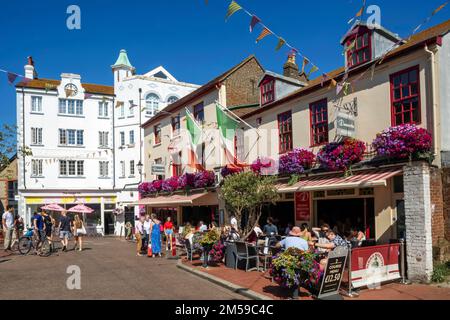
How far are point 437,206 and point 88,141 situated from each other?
30.4 m

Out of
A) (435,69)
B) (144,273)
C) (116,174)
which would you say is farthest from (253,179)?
(116,174)

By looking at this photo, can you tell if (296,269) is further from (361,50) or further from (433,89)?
(361,50)

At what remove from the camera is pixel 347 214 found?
13859mm

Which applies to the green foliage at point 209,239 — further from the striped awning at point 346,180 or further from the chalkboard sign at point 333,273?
the chalkboard sign at point 333,273

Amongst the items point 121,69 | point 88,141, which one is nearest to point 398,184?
point 88,141

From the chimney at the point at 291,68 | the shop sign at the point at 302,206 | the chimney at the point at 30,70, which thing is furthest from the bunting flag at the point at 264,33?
the chimney at the point at 30,70

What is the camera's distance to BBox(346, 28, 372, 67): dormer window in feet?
43.8

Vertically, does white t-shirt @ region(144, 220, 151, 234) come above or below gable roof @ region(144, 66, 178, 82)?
below

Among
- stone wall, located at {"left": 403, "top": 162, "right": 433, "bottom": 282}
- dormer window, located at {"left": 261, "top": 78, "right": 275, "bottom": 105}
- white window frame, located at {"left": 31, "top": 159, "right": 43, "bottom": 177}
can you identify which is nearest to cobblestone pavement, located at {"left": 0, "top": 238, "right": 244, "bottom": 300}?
stone wall, located at {"left": 403, "top": 162, "right": 433, "bottom": 282}

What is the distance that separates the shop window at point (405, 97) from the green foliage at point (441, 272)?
12.3ft

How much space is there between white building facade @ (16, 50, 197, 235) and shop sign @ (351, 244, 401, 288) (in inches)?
1000

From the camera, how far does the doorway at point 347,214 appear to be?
42.4 feet

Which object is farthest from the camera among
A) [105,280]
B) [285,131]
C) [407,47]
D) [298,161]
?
[285,131]

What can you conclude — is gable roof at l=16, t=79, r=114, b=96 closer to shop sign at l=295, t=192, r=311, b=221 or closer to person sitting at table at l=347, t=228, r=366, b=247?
shop sign at l=295, t=192, r=311, b=221
